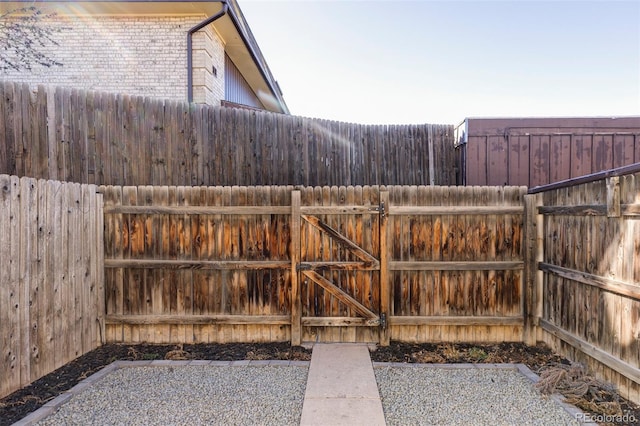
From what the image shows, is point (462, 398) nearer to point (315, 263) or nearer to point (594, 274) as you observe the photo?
point (594, 274)

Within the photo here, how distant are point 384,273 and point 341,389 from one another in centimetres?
151

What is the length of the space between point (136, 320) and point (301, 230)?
7.91 feet

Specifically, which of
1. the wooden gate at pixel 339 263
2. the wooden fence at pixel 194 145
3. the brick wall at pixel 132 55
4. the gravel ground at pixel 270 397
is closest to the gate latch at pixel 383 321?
the wooden gate at pixel 339 263

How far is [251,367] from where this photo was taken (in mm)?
3803

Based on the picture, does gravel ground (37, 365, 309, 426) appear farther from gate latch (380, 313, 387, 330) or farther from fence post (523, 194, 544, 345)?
fence post (523, 194, 544, 345)

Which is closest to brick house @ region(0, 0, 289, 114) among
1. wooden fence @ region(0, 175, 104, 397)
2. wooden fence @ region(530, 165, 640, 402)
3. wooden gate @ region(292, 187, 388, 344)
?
wooden fence @ region(0, 175, 104, 397)

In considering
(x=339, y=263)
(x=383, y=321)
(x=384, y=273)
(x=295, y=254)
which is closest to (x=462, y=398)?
(x=383, y=321)

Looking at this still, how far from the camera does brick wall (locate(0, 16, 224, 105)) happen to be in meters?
7.06

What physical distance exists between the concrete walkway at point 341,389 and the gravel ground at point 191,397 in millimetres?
129

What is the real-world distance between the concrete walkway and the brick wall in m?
5.71

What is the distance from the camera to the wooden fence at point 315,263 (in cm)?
428

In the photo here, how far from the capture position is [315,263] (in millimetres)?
4250

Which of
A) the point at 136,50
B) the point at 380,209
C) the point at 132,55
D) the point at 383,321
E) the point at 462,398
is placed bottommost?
the point at 462,398

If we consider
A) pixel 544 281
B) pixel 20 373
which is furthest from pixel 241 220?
pixel 544 281
